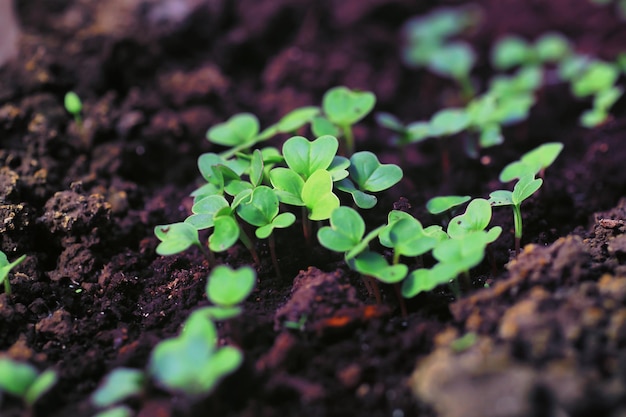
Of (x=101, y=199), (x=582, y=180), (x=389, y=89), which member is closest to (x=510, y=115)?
(x=582, y=180)

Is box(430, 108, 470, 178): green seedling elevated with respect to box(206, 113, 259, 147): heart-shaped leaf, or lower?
lower

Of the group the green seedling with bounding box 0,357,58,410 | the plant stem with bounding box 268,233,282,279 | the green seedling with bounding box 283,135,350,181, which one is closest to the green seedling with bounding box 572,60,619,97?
the green seedling with bounding box 283,135,350,181

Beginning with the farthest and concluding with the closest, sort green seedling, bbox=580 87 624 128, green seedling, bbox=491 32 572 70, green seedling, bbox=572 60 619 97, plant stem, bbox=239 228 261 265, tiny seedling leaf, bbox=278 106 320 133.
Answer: green seedling, bbox=491 32 572 70 → green seedling, bbox=572 60 619 97 → green seedling, bbox=580 87 624 128 → tiny seedling leaf, bbox=278 106 320 133 → plant stem, bbox=239 228 261 265

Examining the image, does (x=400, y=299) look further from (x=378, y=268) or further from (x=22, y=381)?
(x=22, y=381)

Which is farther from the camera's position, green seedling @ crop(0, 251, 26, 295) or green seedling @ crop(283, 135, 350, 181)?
green seedling @ crop(283, 135, 350, 181)

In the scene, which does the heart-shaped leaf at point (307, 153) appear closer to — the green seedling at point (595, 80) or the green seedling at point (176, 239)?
the green seedling at point (176, 239)

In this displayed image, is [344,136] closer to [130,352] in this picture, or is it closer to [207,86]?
[207,86]

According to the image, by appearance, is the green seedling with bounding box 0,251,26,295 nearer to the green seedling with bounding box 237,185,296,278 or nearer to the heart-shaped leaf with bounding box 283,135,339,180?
the green seedling with bounding box 237,185,296,278
